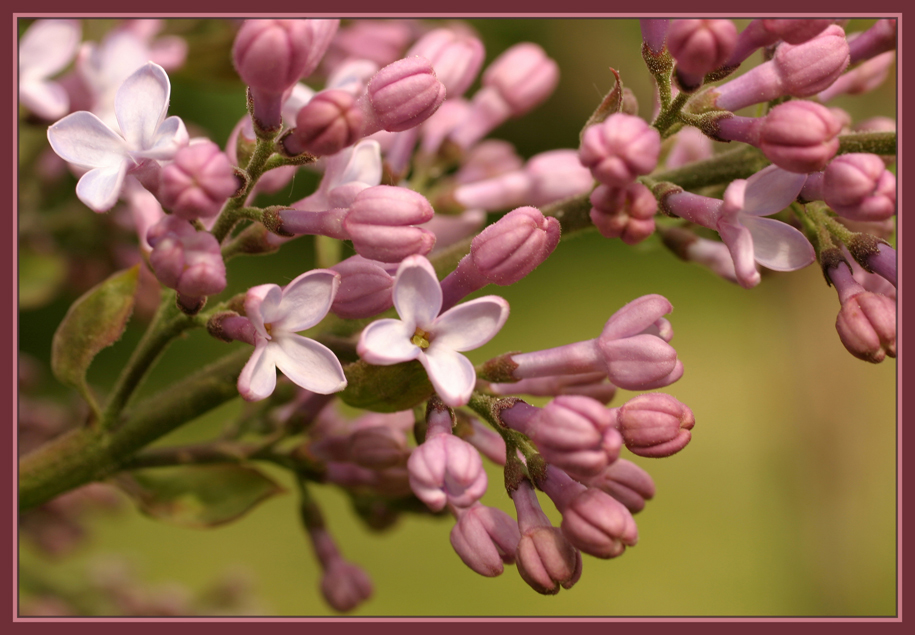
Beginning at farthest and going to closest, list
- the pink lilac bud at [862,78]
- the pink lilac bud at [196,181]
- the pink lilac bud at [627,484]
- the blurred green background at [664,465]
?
A: the blurred green background at [664,465]
the pink lilac bud at [862,78]
the pink lilac bud at [627,484]
the pink lilac bud at [196,181]

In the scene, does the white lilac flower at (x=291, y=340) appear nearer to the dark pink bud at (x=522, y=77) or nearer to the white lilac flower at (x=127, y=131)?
the white lilac flower at (x=127, y=131)

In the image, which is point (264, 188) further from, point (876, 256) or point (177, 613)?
point (177, 613)

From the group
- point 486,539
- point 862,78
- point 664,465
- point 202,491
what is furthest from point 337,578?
point 664,465

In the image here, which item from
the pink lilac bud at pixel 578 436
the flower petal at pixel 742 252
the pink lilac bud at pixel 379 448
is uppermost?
the flower petal at pixel 742 252

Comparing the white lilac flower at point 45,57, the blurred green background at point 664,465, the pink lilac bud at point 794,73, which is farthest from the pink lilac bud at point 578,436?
the blurred green background at point 664,465

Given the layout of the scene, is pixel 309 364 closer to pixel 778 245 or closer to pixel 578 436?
pixel 578 436

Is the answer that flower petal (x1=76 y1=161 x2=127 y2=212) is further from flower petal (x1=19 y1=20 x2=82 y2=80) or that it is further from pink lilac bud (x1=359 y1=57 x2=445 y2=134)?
flower petal (x1=19 y1=20 x2=82 y2=80)

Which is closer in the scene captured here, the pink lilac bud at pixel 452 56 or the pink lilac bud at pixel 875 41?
the pink lilac bud at pixel 875 41
